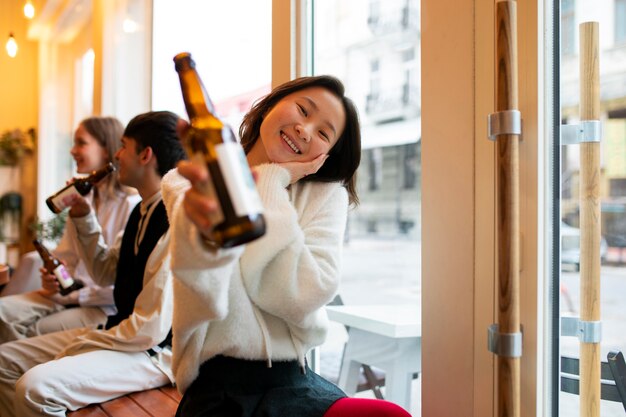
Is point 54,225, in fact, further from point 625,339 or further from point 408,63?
point 625,339

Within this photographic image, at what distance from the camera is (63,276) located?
2.02 meters

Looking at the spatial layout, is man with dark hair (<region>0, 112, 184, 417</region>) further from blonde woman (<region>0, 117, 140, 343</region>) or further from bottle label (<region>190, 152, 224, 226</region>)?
bottle label (<region>190, 152, 224, 226</region>)

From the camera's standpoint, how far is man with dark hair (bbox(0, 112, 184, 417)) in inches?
52.2

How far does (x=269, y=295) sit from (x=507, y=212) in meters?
0.36

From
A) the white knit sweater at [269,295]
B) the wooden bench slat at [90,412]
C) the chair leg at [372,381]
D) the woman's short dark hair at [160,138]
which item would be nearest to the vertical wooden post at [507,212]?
the white knit sweater at [269,295]

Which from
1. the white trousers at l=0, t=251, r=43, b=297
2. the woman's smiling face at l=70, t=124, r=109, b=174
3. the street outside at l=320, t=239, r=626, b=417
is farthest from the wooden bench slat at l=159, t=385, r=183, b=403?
the white trousers at l=0, t=251, r=43, b=297

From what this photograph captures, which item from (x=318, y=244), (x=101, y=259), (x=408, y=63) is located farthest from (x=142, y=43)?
(x=318, y=244)

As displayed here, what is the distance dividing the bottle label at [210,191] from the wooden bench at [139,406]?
867 mm

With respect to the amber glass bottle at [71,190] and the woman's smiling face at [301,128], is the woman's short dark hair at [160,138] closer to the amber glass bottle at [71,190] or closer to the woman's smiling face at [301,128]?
the amber glass bottle at [71,190]

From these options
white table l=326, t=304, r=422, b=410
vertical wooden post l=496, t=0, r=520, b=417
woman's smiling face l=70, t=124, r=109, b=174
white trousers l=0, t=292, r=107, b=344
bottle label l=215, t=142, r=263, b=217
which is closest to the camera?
bottle label l=215, t=142, r=263, b=217

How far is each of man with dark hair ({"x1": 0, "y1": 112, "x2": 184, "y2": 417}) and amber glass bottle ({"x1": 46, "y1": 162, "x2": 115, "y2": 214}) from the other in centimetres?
5

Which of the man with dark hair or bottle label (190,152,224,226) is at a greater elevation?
bottle label (190,152,224,226)

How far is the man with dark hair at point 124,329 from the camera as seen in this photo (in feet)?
4.35

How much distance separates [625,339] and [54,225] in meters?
3.85
